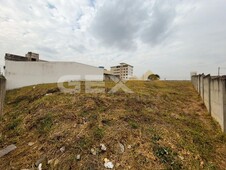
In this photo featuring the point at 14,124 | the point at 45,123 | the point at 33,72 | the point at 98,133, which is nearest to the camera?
the point at 98,133

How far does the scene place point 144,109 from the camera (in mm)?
5520

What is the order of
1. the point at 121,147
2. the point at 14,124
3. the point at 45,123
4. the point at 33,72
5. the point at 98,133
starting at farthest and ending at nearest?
1. the point at 33,72
2. the point at 14,124
3. the point at 45,123
4. the point at 98,133
5. the point at 121,147

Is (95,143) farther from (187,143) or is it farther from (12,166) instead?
(187,143)

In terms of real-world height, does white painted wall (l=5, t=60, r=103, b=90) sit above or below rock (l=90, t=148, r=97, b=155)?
above

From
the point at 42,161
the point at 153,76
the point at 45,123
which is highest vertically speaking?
the point at 153,76

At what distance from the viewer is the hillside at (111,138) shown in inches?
117

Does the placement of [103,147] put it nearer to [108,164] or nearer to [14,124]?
[108,164]

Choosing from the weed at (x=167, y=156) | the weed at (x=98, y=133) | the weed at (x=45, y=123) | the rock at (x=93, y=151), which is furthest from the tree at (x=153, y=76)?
the rock at (x=93, y=151)

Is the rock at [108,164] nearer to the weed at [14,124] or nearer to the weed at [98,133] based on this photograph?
the weed at [98,133]

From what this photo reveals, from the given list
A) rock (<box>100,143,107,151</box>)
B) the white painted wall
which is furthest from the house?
rock (<box>100,143,107,151</box>)

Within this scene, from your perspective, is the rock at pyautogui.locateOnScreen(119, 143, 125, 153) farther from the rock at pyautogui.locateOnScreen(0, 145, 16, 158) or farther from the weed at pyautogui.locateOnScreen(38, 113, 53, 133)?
the rock at pyautogui.locateOnScreen(0, 145, 16, 158)

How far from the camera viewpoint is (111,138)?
354cm

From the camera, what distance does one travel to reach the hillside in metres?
2.97

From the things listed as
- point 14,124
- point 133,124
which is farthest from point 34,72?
point 133,124
